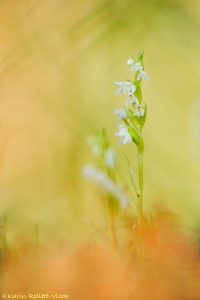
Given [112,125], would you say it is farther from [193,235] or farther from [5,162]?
[193,235]

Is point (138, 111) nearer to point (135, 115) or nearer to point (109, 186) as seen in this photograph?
point (135, 115)

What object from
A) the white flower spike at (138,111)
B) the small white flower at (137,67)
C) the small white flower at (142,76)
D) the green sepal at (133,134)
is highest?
the small white flower at (137,67)

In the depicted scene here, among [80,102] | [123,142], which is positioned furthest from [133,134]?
[80,102]

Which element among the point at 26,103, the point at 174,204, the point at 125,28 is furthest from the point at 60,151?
the point at 125,28

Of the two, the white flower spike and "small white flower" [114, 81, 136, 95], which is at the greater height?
"small white flower" [114, 81, 136, 95]

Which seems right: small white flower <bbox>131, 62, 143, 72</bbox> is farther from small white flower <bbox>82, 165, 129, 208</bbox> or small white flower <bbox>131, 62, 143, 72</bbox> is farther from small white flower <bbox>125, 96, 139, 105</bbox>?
small white flower <bbox>82, 165, 129, 208</bbox>

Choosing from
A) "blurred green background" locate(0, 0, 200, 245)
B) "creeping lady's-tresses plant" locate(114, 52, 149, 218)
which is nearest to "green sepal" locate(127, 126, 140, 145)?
"creeping lady's-tresses plant" locate(114, 52, 149, 218)

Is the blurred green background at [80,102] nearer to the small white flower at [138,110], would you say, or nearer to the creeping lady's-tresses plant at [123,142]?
the creeping lady's-tresses plant at [123,142]

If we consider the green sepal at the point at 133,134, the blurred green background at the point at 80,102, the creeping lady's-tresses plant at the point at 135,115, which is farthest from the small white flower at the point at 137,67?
the blurred green background at the point at 80,102

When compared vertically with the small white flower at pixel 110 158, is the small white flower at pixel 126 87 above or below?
above
